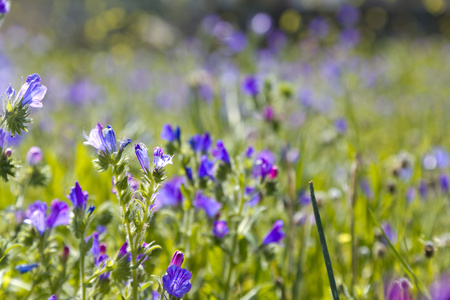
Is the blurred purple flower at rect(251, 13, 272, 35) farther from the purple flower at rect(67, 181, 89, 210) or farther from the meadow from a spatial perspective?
the purple flower at rect(67, 181, 89, 210)

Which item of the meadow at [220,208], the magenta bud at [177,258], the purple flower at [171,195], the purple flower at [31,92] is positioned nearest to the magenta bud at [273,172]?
the meadow at [220,208]

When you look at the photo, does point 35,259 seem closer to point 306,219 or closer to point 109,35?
point 306,219

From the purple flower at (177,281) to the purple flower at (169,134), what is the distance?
561mm

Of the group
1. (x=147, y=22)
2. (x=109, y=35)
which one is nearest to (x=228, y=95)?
(x=147, y=22)

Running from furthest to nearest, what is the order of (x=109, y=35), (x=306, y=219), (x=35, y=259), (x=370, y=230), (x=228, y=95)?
1. (x=109, y=35)
2. (x=228, y=95)
3. (x=370, y=230)
4. (x=306, y=219)
5. (x=35, y=259)

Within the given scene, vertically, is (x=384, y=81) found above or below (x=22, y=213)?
above

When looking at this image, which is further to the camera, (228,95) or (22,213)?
(228,95)

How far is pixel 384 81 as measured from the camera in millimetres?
6871

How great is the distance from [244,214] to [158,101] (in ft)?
13.1

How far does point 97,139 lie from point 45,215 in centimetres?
33

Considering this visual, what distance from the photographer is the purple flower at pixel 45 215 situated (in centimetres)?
108

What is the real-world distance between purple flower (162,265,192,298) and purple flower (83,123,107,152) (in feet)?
0.85

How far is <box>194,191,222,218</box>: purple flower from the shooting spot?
4.50 ft

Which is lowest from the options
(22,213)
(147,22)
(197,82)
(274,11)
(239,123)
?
(22,213)
